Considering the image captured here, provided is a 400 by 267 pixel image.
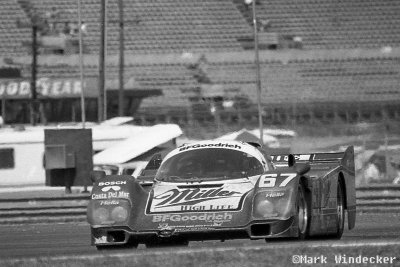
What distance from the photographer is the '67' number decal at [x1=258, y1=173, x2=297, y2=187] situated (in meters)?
11.5

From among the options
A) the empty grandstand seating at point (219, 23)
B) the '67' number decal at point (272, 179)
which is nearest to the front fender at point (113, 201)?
the '67' number decal at point (272, 179)

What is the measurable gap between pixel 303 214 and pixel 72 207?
9.52 metres

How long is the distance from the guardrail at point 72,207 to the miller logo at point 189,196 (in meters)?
8.25

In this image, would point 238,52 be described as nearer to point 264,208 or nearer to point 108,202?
point 108,202

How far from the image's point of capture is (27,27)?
161ft

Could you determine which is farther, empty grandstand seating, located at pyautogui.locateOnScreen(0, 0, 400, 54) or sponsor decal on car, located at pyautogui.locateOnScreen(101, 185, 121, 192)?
empty grandstand seating, located at pyautogui.locateOnScreen(0, 0, 400, 54)

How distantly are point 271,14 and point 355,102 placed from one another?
6945 millimetres

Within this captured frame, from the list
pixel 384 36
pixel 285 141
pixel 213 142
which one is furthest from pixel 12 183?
pixel 384 36

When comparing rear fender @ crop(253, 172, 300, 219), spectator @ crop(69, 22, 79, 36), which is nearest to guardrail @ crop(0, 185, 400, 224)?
rear fender @ crop(253, 172, 300, 219)

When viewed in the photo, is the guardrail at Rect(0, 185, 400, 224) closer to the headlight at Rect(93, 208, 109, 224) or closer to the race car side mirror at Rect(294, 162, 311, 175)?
the race car side mirror at Rect(294, 162, 311, 175)

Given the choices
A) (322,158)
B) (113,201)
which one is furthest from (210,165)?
(322,158)

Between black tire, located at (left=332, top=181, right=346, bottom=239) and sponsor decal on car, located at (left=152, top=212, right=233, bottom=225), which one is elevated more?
sponsor decal on car, located at (left=152, top=212, right=233, bottom=225)

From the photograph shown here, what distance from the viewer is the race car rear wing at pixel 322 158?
45.9 ft

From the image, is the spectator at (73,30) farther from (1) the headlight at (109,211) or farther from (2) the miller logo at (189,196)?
(1) the headlight at (109,211)
